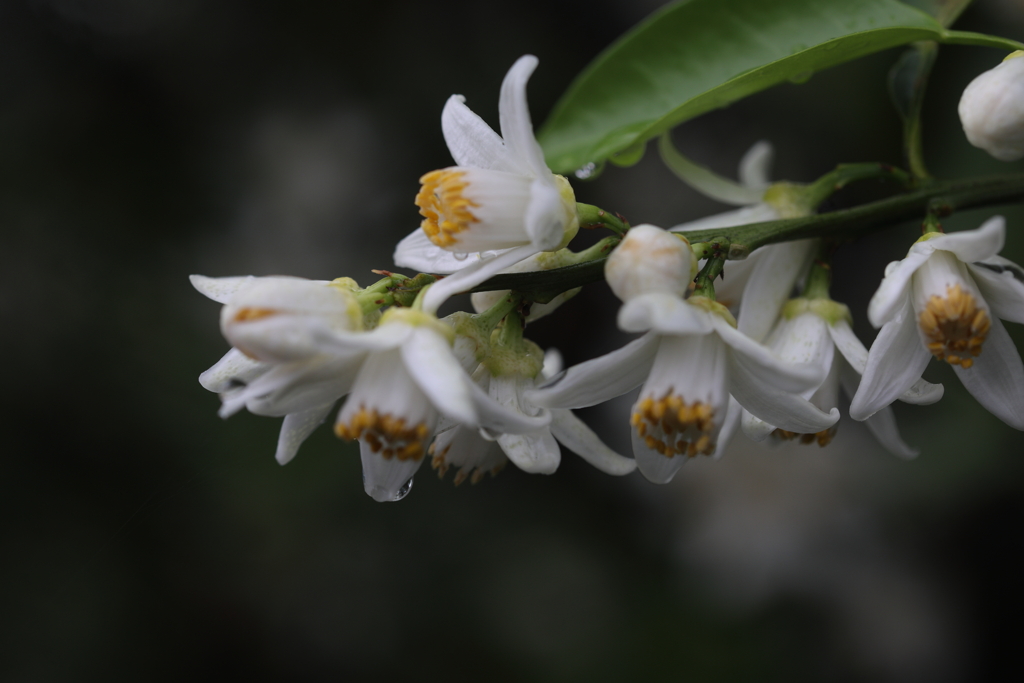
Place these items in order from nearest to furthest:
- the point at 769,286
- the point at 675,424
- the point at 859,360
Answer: the point at 675,424 < the point at 859,360 < the point at 769,286

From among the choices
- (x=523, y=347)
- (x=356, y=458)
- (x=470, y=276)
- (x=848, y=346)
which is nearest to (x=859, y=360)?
(x=848, y=346)

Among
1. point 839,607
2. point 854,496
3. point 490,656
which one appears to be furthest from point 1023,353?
point 490,656

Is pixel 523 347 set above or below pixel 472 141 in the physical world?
below

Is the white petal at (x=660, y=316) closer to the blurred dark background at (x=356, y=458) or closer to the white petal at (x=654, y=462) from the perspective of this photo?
the white petal at (x=654, y=462)

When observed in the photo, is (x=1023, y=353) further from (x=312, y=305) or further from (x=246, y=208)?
(x=246, y=208)

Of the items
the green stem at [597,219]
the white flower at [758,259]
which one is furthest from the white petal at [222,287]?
the white flower at [758,259]

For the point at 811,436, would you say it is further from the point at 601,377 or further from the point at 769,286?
the point at 601,377

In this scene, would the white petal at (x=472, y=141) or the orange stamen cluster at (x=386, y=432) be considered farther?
the white petal at (x=472, y=141)
